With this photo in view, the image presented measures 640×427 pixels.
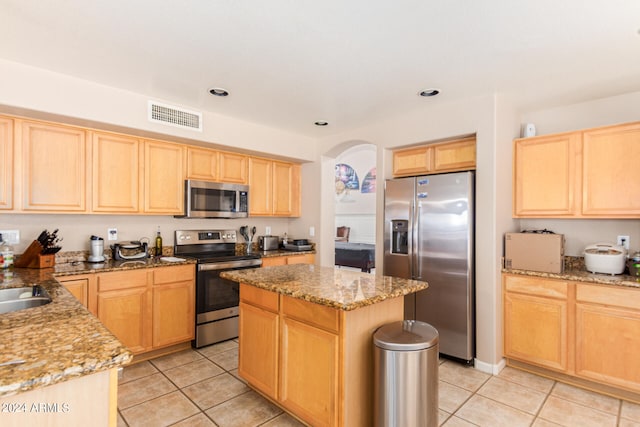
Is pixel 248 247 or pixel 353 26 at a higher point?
pixel 353 26

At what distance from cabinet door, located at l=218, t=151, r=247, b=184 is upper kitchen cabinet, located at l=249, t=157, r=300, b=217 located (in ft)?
0.35

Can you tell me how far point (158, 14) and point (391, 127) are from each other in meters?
2.60

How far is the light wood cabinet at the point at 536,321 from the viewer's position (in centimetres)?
287

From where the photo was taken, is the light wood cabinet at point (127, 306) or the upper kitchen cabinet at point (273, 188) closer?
the light wood cabinet at point (127, 306)

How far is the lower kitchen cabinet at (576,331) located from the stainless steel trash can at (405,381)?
1.64 metres

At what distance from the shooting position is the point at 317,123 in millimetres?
4074

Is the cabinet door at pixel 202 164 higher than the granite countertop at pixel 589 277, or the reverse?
the cabinet door at pixel 202 164

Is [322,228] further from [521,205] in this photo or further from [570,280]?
[570,280]

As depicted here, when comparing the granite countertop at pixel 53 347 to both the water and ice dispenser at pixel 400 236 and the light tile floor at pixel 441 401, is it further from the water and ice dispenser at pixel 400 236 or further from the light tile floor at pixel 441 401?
the water and ice dispenser at pixel 400 236

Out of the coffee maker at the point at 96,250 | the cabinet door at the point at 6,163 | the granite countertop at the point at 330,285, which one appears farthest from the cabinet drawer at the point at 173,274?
the cabinet door at the point at 6,163

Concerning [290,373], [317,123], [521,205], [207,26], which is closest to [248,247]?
[317,123]

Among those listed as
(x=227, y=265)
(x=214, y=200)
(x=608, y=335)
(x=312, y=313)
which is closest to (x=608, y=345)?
(x=608, y=335)

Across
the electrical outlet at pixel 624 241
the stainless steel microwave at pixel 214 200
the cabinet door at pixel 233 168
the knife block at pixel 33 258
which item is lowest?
the knife block at pixel 33 258

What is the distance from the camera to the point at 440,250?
3.34m
